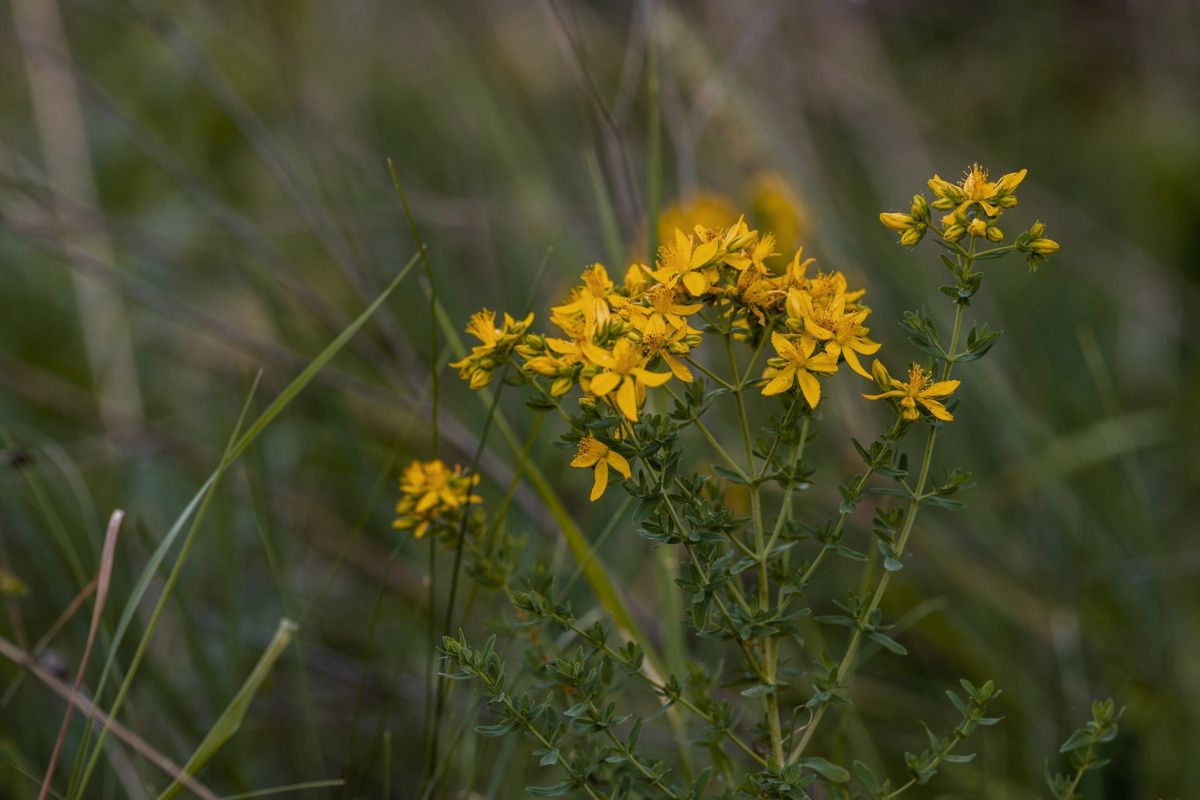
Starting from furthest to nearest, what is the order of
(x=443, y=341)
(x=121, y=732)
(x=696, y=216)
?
(x=443, y=341)
(x=696, y=216)
(x=121, y=732)

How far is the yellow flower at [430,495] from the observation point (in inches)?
50.5

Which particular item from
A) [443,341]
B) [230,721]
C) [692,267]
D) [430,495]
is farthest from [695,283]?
[443,341]

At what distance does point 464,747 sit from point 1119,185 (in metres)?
3.81

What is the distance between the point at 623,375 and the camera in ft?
3.30

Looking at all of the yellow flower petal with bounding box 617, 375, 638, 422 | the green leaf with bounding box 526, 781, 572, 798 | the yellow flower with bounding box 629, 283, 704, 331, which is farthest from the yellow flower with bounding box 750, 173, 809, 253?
the green leaf with bounding box 526, 781, 572, 798

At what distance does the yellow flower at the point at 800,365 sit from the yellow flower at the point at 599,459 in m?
0.15

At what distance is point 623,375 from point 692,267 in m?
0.14

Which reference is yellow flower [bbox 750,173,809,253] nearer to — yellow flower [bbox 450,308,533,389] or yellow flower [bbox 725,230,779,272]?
yellow flower [bbox 725,230,779,272]

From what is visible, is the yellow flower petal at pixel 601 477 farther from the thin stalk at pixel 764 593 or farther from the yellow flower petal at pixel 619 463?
the thin stalk at pixel 764 593

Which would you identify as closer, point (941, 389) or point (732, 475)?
point (941, 389)

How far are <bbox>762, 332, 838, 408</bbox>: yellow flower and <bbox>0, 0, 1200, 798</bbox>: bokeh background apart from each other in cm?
67

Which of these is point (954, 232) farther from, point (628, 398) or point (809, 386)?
point (628, 398)

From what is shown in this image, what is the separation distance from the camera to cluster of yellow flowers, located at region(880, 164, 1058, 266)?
1.06 metres

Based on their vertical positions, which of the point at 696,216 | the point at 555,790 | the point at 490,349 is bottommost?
the point at 555,790
